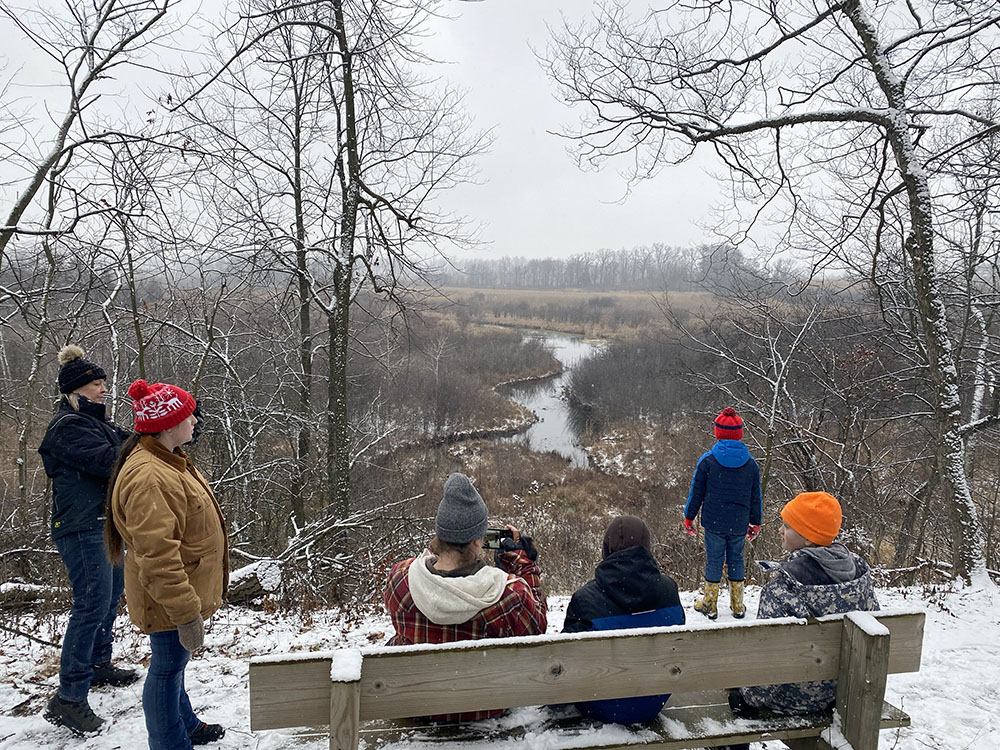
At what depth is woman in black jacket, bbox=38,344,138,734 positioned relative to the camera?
9.09 ft

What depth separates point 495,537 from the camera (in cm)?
273

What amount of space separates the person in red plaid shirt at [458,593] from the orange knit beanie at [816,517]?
1.25 meters

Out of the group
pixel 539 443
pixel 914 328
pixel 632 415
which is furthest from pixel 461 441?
pixel 914 328

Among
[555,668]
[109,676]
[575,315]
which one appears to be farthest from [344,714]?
[575,315]

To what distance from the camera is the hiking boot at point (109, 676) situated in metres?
3.18

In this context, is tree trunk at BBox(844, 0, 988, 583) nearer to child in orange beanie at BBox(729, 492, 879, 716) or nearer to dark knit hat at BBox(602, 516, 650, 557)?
child in orange beanie at BBox(729, 492, 879, 716)

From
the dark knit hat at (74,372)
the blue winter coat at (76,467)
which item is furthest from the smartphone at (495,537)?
the dark knit hat at (74,372)

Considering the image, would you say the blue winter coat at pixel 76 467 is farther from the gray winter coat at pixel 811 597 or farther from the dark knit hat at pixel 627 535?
the gray winter coat at pixel 811 597

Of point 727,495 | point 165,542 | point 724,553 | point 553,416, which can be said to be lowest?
point 553,416

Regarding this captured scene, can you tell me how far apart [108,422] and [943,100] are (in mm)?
7902

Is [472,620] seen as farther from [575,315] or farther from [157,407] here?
[575,315]

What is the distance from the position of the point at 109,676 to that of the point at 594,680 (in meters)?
2.85

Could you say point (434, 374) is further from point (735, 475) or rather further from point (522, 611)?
point (522, 611)

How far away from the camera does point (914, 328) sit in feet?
27.9
